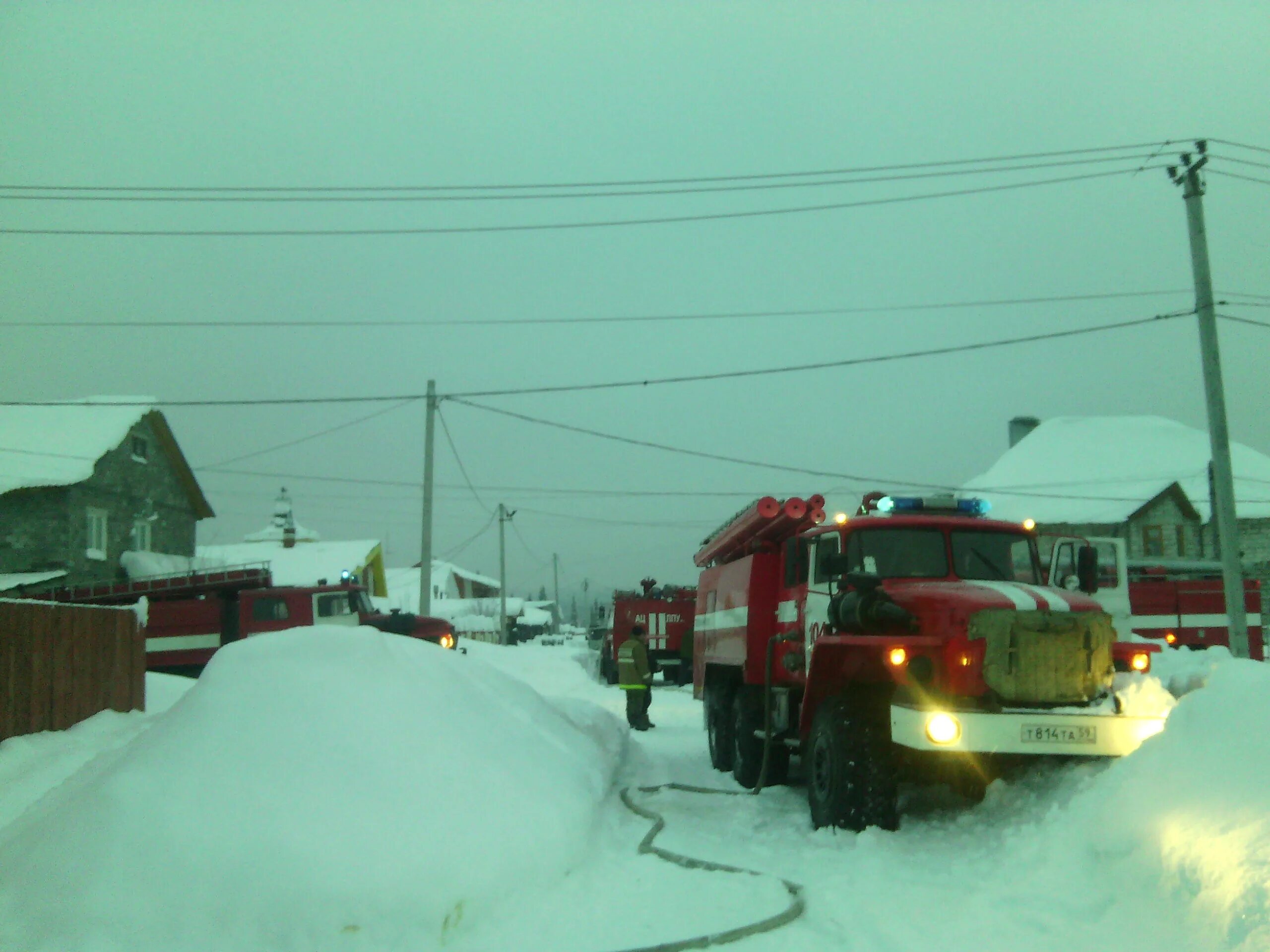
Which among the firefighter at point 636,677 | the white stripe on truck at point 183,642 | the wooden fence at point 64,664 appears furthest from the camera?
the white stripe on truck at point 183,642

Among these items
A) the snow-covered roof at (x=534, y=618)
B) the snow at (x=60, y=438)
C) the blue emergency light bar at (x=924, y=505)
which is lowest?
the snow-covered roof at (x=534, y=618)

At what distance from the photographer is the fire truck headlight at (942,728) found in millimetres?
7074

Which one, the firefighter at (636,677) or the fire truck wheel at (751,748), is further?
the firefighter at (636,677)

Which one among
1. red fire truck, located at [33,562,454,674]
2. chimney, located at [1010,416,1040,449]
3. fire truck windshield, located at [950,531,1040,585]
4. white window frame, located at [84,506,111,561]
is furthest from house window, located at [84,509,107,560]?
chimney, located at [1010,416,1040,449]

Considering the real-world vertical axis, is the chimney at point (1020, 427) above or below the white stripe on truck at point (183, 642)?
above

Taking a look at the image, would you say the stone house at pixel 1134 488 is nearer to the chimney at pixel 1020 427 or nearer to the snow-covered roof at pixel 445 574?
the chimney at pixel 1020 427

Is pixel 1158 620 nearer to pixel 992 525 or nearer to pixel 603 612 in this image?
pixel 992 525

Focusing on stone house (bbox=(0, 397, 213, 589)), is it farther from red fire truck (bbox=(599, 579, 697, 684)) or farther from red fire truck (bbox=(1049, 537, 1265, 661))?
red fire truck (bbox=(1049, 537, 1265, 661))

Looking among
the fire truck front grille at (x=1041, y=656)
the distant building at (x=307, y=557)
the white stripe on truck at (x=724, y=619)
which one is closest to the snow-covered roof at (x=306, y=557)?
the distant building at (x=307, y=557)

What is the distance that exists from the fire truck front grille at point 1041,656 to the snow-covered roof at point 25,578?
29.0 meters

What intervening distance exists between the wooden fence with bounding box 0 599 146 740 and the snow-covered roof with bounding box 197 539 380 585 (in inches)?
1483

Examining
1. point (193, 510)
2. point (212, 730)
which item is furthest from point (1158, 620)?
point (193, 510)

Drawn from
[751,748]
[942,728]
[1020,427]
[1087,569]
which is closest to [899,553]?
[1087,569]

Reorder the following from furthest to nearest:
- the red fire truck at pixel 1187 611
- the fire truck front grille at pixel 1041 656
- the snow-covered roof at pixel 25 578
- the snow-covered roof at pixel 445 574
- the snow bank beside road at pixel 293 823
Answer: the snow-covered roof at pixel 445 574 → the snow-covered roof at pixel 25 578 → the red fire truck at pixel 1187 611 → the fire truck front grille at pixel 1041 656 → the snow bank beside road at pixel 293 823
